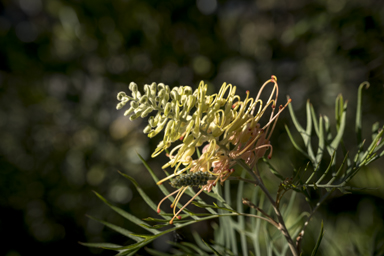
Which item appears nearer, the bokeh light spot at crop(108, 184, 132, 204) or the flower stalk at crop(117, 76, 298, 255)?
the flower stalk at crop(117, 76, 298, 255)

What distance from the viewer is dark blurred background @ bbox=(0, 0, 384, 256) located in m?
0.98

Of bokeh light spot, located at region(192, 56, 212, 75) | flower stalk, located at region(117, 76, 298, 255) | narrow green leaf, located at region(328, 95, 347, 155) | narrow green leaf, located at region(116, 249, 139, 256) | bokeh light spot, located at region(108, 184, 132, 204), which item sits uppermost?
bokeh light spot, located at region(192, 56, 212, 75)

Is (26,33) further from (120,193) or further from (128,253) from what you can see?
(128,253)

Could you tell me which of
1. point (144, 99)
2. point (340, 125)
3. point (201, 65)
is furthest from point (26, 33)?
point (340, 125)

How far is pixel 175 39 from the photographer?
3.48 feet

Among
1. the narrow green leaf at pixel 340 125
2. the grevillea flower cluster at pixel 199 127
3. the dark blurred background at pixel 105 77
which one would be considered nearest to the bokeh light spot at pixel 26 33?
the dark blurred background at pixel 105 77

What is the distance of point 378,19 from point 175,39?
68 centimetres

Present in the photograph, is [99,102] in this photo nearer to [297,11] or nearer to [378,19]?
[297,11]

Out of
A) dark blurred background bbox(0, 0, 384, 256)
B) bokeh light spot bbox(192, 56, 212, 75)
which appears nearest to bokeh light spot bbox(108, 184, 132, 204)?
dark blurred background bbox(0, 0, 384, 256)

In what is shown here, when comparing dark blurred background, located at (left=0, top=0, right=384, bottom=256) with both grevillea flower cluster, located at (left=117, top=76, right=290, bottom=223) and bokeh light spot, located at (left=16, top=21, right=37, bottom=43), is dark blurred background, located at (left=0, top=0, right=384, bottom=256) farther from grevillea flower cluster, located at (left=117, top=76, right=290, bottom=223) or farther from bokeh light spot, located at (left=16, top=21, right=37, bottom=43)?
grevillea flower cluster, located at (left=117, top=76, right=290, bottom=223)

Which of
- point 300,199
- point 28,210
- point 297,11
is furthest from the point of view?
point 297,11

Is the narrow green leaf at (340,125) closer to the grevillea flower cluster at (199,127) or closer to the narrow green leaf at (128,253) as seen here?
the grevillea flower cluster at (199,127)

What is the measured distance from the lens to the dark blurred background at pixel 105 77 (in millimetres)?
978

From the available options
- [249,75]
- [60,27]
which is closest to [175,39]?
[249,75]
